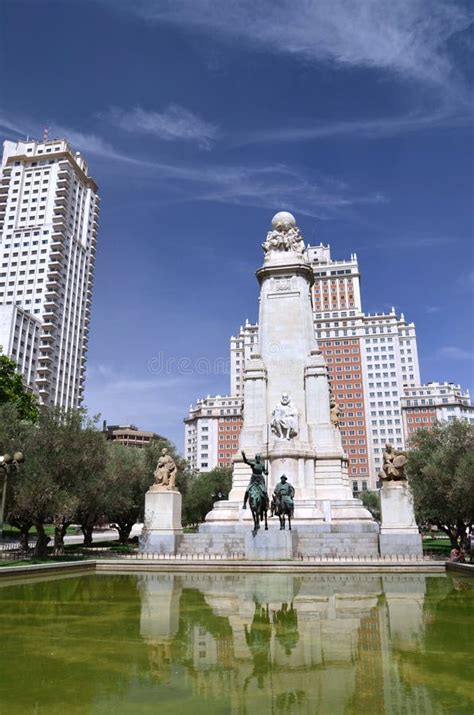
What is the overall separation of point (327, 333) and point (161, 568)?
119232 millimetres

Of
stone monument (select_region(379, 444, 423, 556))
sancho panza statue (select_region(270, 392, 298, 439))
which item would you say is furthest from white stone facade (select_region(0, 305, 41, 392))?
stone monument (select_region(379, 444, 423, 556))

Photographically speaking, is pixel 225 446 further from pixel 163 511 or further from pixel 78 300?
pixel 163 511

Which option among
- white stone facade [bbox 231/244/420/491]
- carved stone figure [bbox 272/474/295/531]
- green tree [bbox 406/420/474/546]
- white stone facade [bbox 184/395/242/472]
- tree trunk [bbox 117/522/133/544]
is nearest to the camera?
carved stone figure [bbox 272/474/295/531]

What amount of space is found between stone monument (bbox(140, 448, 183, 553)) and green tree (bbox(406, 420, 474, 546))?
14109 mm

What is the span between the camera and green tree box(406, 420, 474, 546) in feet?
88.0

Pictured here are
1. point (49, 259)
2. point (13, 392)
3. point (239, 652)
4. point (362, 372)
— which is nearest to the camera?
point (239, 652)

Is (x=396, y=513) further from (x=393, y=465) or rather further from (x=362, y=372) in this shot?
(x=362, y=372)

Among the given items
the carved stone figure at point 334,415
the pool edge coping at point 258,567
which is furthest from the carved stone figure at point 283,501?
the carved stone figure at point 334,415

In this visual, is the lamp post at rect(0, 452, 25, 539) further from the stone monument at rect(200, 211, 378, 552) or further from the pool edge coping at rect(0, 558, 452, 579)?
the stone monument at rect(200, 211, 378, 552)

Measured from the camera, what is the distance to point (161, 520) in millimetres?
26109

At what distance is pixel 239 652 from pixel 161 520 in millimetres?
18742

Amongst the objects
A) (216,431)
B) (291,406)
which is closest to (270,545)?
(291,406)

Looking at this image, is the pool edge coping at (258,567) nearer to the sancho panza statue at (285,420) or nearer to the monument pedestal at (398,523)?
the monument pedestal at (398,523)

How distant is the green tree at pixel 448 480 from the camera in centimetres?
2681
